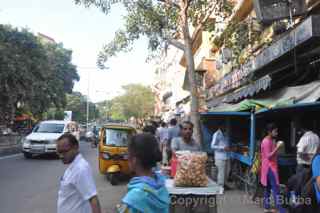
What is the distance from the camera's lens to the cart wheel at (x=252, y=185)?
29.0 feet

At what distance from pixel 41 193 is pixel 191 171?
616 cm

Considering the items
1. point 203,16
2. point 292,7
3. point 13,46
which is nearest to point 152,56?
point 203,16

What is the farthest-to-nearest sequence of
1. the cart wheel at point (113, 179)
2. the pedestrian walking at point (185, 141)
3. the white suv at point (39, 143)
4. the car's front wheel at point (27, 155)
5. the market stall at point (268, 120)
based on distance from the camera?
the car's front wheel at point (27, 155) < the white suv at point (39, 143) < the cart wheel at point (113, 179) < the market stall at point (268, 120) < the pedestrian walking at point (185, 141)

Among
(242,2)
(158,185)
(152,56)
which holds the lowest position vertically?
(158,185)

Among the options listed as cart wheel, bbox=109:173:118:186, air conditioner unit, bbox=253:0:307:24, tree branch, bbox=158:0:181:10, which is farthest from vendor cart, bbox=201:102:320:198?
tree branch, bbox=158:0:181:10

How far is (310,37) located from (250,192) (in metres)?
3.95

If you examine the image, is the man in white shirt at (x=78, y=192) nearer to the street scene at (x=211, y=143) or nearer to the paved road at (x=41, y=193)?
the street scene at (x=211, y=143)

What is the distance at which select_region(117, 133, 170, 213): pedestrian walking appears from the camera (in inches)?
84.1

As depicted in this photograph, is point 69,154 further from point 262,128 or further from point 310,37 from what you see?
point 262,128

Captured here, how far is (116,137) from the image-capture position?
1238 cm

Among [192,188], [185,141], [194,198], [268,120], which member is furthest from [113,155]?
[192,188]

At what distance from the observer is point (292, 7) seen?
927 cm

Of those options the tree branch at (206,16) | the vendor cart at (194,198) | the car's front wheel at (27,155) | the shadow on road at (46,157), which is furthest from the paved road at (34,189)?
the tree branch at (206,16)

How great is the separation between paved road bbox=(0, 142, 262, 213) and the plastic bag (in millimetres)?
3462
